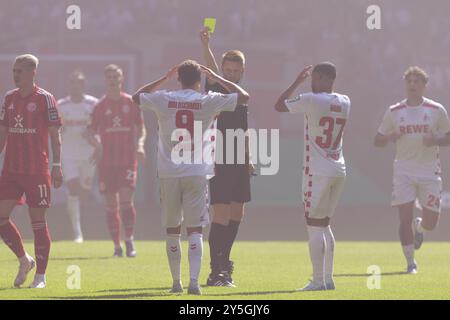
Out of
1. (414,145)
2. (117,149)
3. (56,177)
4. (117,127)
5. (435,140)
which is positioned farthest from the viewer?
(117,127)

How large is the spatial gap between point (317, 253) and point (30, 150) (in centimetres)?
281

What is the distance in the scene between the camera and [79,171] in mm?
19766

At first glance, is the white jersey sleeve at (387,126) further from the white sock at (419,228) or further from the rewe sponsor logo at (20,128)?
the rewe sponsor logo at (20,128)

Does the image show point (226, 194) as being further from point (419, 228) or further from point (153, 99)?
point (419, 228)

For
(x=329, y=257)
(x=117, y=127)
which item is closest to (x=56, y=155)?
(x=329, y=257)

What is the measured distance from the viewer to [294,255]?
1664 centimetres

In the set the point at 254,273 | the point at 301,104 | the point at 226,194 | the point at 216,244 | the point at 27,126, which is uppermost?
the point at 301,104

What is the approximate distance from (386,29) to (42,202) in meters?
19.2

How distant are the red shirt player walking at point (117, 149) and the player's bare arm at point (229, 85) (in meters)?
5.53

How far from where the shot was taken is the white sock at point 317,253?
1140cm

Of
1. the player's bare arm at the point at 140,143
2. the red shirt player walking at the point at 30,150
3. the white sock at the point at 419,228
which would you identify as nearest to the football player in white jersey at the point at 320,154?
the red shirt player walking at the point at 30,150

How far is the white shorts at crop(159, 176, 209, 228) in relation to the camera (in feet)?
35.7

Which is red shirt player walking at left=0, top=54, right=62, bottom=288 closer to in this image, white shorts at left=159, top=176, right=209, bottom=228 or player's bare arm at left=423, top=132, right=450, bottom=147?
white shorts at left=159, top=176, right=209, bottom=228
